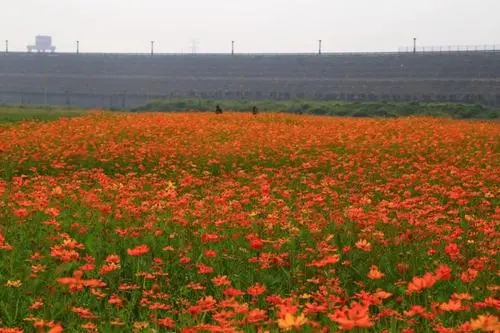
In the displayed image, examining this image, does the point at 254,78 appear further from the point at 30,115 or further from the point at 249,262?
the point at 249,262

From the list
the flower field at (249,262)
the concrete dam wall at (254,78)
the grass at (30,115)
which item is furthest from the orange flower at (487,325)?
the concrete dam wall at (254,78)

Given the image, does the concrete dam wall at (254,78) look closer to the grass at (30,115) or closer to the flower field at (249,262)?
the grass at (30,115)

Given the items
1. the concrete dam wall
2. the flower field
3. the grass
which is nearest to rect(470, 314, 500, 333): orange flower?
the flower field

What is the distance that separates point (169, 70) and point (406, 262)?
87.0 m

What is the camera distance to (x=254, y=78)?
8219 centimetres

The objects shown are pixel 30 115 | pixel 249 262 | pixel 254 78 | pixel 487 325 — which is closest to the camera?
pixel 487 325

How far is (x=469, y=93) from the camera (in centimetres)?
6612

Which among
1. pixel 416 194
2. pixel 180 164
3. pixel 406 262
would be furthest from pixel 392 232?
pixel 180 164

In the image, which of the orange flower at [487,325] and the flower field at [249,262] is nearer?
the orange flower at [487,325]

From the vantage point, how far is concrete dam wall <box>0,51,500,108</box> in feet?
232

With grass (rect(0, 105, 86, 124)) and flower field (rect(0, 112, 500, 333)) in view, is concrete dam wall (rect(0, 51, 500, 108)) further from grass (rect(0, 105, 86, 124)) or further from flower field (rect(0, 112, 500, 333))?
flower field (rect(0, 112, 500, 333))

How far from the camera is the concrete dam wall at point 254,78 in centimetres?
7075

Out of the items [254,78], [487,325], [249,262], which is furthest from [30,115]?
[254,78]

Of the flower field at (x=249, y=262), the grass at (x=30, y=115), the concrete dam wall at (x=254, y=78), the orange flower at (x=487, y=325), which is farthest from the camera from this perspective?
the concrete dam wall at (x=254, y=78)
